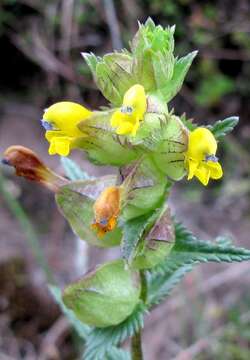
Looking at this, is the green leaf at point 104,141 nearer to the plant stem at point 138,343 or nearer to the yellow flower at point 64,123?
the yellow flower at point 64,123

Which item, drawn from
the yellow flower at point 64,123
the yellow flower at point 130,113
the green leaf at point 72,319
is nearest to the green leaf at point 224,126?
the yellow flower at point 130,113

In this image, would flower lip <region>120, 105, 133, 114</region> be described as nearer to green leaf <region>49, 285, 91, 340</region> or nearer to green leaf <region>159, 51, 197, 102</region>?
green leaf <region>159, 51, 197, 102</region>

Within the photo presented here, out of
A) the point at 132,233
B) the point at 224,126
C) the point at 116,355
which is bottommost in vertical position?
the point at 116,355

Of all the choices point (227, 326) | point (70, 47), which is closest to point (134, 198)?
point (227, 326)

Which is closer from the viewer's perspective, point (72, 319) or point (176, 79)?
point (176, 79)

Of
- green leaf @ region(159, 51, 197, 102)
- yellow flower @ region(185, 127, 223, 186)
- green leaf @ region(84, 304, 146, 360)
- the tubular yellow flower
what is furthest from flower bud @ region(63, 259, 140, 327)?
green leaf @ region(159, 51, 197, 102)

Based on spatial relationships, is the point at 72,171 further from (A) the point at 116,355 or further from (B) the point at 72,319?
(A) the point at 116,355

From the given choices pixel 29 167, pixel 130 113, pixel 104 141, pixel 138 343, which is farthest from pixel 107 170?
pixel 130 113
